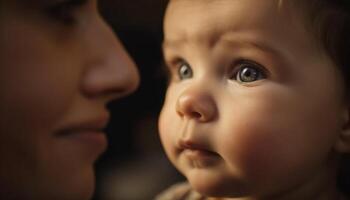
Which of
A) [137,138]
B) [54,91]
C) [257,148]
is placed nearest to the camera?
[54,91]

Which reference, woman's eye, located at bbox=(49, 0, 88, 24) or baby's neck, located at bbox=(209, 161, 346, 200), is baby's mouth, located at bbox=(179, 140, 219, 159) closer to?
baby's neck, located at bbox=(209, 161, 346, 200)

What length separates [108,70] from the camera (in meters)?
0.48

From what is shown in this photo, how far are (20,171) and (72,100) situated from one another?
0.07m

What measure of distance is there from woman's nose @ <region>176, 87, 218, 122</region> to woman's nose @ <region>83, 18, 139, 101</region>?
0.11 m

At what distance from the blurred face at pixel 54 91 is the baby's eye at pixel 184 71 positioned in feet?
0.57

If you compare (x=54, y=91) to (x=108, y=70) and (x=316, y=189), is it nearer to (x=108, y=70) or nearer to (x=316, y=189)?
(x=108, y=70)

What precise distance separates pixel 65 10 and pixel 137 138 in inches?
26.8

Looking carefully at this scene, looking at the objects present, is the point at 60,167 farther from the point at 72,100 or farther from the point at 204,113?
the point at 204,113

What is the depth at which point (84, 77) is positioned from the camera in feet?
1.52

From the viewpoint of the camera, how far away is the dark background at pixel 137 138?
39.6 inches

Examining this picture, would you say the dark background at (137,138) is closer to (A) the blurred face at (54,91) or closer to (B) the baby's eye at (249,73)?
(B) the baby's eye at (249,73)

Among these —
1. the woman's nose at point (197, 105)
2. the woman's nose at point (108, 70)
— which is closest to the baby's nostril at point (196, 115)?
the woman's nose at point (197, 105)

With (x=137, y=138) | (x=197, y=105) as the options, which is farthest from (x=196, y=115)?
(x=137, y=138)

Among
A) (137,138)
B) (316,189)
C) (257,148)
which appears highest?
(257,148)
